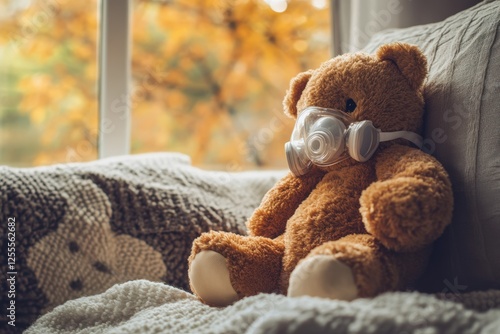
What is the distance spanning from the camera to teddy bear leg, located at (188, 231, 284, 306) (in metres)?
0.76

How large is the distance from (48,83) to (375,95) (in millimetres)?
1388

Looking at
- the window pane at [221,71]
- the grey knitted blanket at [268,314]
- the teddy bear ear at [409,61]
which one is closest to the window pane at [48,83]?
the window pane at [221,71]

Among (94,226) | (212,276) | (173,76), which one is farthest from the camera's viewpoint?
(173,76)

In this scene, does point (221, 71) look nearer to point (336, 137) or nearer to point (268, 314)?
point (336, 137)

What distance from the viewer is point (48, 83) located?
1.83 m

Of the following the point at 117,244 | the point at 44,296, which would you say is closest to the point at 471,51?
the point at 117,244

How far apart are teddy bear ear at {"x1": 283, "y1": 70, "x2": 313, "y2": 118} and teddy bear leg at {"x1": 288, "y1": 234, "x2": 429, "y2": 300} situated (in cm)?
33

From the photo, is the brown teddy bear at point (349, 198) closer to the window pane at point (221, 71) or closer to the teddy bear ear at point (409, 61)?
the teddy bear ear at point (409, 61)

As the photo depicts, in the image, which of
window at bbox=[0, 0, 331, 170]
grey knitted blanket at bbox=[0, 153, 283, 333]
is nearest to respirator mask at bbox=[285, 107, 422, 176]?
grey knitted blanket at bbox=[0, 153, 283, 333]

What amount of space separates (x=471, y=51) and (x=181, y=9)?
4.44 ft

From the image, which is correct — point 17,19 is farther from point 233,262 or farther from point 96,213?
point 233,262

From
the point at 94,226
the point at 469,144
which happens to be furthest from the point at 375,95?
the point at 94,226

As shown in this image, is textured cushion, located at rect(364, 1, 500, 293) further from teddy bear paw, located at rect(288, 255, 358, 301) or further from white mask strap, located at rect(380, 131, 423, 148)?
teddy bear paw, located at rect(288, 255, 358, 301)

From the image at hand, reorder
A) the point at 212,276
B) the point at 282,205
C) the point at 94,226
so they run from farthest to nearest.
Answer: the point at 94,226 → the point at 282,205 → the point at 212,276
